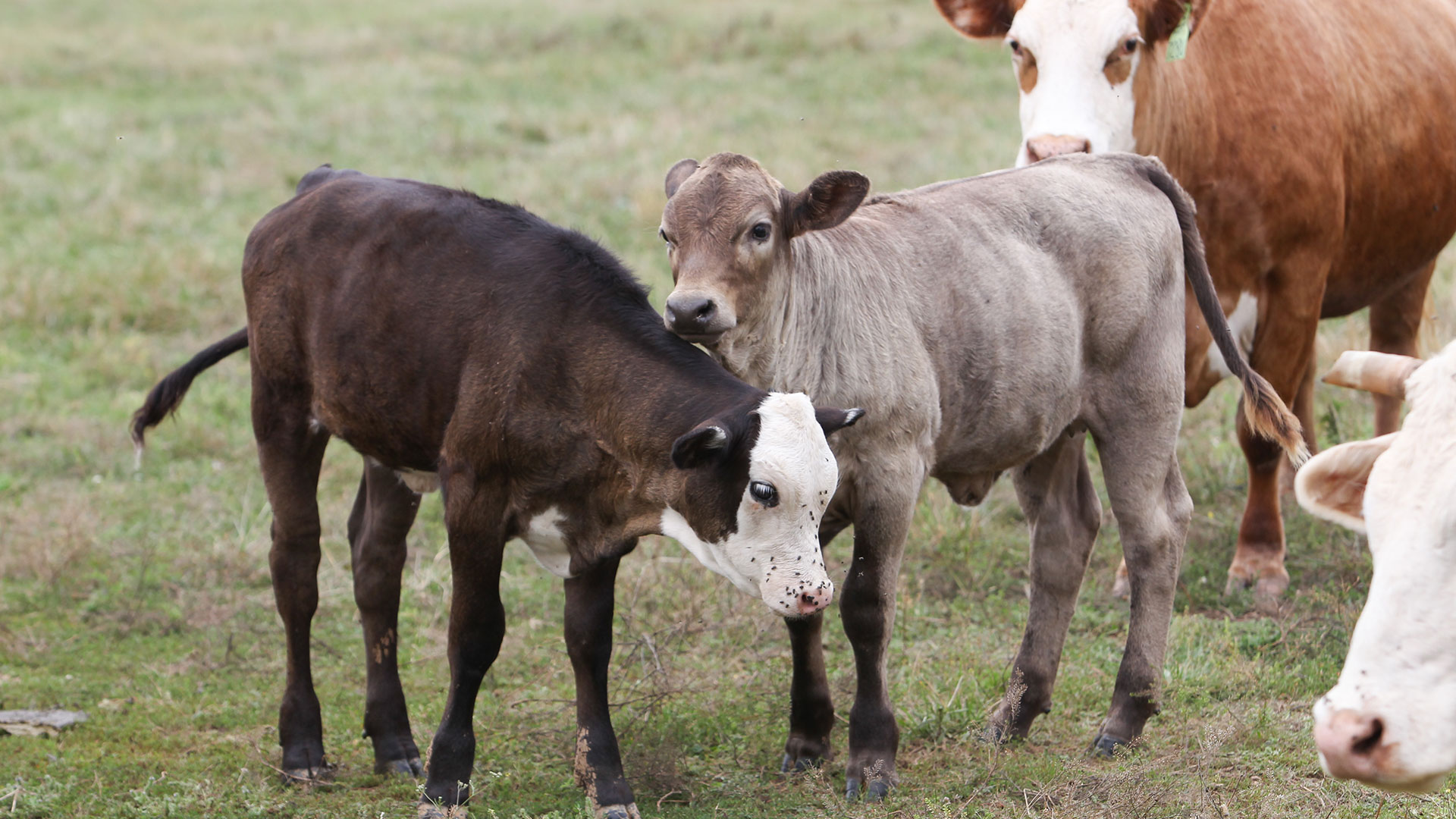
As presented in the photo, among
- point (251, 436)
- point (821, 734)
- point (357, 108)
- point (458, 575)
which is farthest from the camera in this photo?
point (357, 108)

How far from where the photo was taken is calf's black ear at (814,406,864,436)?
162 inches

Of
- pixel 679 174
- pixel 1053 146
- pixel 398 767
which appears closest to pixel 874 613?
pixel 679 174

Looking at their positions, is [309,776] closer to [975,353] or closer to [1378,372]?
[975,353]

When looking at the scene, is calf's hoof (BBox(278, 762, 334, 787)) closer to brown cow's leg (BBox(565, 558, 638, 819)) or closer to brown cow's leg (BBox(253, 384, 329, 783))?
brown cow's leg (BBox(253, 384, 329, 783))

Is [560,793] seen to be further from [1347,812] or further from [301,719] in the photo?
[1347,812]

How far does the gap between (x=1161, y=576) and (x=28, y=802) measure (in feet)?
12.0

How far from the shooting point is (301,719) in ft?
17.0

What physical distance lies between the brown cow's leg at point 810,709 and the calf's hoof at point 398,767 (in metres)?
1.21

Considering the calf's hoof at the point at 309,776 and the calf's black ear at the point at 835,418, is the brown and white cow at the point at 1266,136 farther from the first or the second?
the calf's hoof at the point at 309,776

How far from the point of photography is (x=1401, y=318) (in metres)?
7.79

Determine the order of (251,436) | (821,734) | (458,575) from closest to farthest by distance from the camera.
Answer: (458,575) → (821,734) → (251,436)

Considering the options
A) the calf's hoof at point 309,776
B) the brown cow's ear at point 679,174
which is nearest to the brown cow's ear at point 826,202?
the brown cow's ear at point 679,174

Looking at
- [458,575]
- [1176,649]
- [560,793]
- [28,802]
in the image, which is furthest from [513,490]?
[1176,649]

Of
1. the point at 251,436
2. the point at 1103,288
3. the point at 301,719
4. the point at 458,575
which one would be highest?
the point at 1103,288
